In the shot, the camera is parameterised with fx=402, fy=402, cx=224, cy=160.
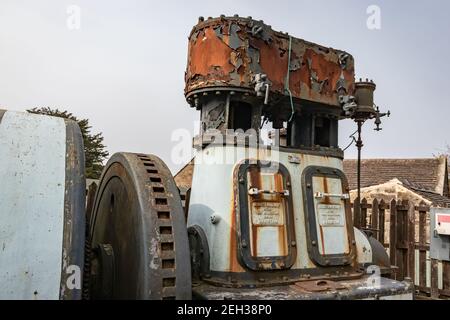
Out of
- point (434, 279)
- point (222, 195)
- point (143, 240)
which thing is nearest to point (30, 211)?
point (143, 240)

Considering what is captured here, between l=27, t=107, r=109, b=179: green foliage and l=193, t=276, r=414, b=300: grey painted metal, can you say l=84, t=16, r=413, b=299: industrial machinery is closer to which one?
l=193, t=276, r=414, b=300: grey painted metal

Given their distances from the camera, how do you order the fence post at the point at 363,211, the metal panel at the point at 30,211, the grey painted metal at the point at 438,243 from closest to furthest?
the metal panel at the point at 30,211 < the grey painted metal at the point at 438,243 < the fence post at the point at 363,211

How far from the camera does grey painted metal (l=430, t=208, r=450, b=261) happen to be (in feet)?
16.1

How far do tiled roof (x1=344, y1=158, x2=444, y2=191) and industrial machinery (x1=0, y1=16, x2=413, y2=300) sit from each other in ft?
46.5

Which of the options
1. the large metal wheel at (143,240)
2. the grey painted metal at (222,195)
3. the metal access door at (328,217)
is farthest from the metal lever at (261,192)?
the large metal wheel at (143,240)

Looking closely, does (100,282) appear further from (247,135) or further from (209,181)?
(247,135)

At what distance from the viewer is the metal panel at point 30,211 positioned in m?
2.17

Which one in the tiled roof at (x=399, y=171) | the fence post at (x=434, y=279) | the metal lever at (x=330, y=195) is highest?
the tiled roof at (x=399, y=171)

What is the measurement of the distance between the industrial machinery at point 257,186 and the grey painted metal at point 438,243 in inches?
32.0

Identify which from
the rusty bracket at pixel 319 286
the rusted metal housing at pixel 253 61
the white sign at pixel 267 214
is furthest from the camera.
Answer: the rusted metal housing at pixel 253 61

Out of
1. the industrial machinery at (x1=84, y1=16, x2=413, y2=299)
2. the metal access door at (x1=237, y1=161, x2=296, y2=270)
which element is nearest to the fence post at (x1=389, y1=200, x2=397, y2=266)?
the industrial machinery at (x1=84, y1=16, x2=413, y2=299)

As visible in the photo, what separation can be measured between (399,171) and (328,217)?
17.2 meters

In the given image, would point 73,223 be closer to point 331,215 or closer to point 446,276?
point 331,215

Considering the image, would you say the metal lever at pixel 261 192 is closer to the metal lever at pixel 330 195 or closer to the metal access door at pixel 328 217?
the metal access door at pixel 328 217
